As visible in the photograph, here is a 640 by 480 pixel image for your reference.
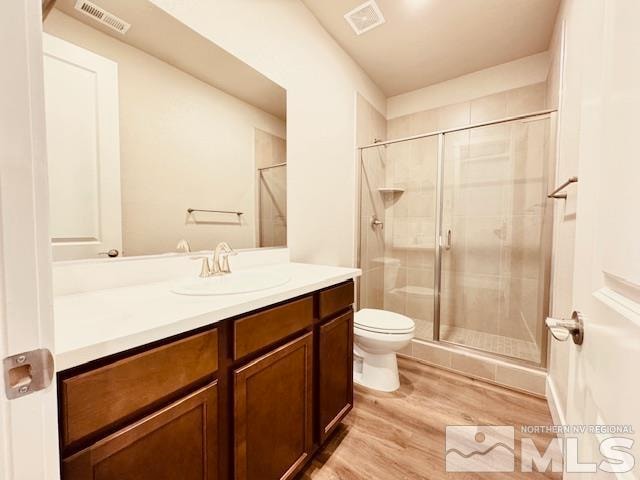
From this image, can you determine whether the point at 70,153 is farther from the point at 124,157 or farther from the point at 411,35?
the point at 411,35

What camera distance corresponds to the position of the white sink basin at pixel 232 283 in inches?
39.3

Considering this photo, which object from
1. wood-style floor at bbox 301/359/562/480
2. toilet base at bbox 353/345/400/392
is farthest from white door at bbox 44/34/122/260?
toilet base at bbox 353/345/400/392

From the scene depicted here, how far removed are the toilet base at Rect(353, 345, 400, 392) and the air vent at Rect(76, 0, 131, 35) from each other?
6.96 feet

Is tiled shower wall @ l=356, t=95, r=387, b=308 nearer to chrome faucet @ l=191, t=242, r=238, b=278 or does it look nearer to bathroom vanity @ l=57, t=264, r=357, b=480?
bathroom vanity @ l=57, t=264, r=357, b=480

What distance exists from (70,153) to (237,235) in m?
0.74

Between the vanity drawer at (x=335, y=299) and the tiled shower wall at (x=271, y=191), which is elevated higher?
the tiled shower wall at (x=271, y=191)

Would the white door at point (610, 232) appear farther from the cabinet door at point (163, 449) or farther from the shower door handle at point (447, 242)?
the shower door handle at point (447, 242)

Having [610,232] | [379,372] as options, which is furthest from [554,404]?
[610,232]

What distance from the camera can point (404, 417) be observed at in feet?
5.21

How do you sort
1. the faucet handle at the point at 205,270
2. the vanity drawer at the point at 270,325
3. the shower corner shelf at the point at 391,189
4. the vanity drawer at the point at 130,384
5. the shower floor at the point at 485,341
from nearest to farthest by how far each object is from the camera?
1. the vanity drawer at the point at 130,384
2. the vanity drawer at the point at 270,325
3. the faucet handle at the point at 205,270
4. the shower floor at the point at 485,341
5. the shower corner shelf at the point at 391,189

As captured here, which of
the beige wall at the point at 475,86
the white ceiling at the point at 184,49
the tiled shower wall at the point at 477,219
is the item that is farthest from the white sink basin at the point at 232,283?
the beige wall at the point at 475,86

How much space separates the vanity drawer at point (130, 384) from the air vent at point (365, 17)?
87.7 inches

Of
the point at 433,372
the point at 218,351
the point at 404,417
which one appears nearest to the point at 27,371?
the point at 218,351

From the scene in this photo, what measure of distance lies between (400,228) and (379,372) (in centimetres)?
157
